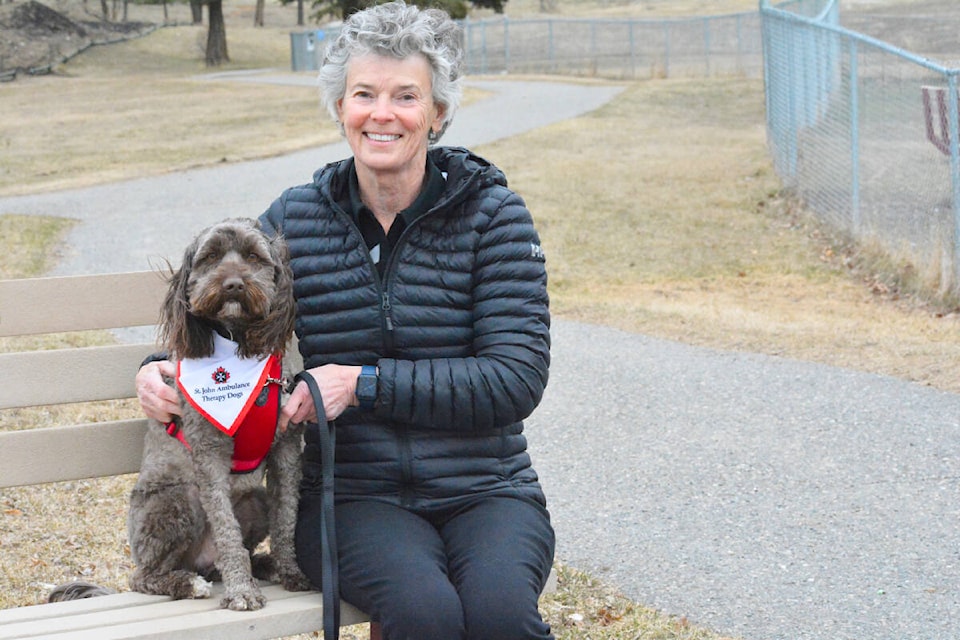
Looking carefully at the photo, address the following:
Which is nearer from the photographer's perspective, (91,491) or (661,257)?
(91,491)

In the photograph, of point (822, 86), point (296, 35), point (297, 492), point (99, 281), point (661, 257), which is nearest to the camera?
point (297, 492)

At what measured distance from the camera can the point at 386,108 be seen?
12.2 feet

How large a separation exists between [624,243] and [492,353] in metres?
10.2

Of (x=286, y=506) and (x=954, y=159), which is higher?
(x=954, y=159)

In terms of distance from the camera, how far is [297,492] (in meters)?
3.70

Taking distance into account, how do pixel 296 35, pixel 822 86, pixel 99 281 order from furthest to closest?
pixel 296 35 < pixel 822 86 < pixel 99 281

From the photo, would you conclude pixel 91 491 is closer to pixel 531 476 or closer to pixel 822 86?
pixel 531 476

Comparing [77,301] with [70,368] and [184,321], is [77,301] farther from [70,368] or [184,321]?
[184,321]

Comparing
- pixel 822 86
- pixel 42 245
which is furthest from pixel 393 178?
pixel 822 86

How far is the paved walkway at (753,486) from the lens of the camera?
4.86 meters

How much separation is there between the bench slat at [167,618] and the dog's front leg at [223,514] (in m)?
0.06

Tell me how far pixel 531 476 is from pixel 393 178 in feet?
3.20

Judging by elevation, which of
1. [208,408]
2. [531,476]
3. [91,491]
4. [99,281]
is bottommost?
[91,491]

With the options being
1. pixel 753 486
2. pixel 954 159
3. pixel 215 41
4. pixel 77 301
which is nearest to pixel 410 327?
pixel 77 301
